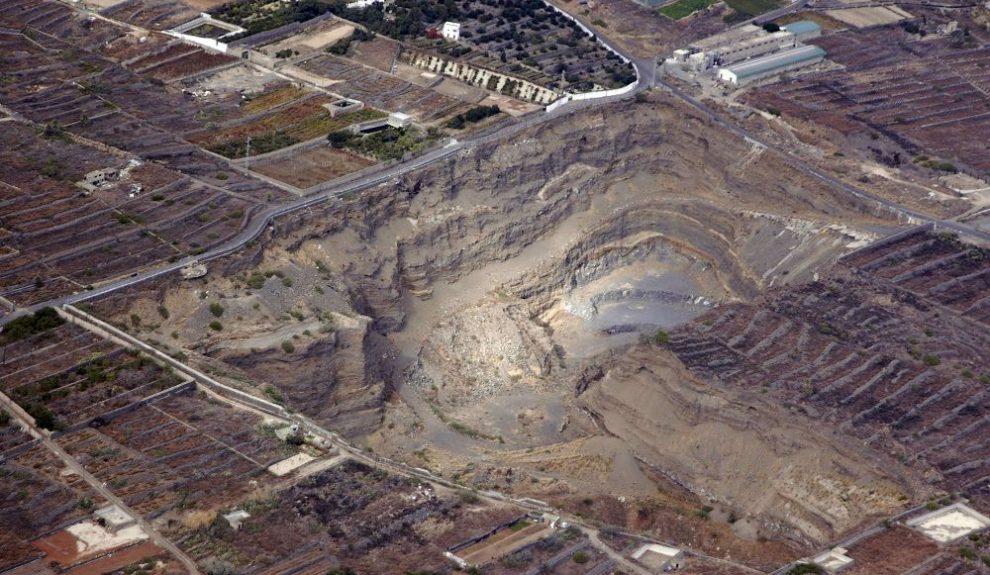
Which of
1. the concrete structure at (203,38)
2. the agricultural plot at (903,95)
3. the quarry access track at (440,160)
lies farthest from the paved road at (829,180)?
the concrete structure at (203,38)

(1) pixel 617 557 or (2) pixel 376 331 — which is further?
(2) pixel 376 331

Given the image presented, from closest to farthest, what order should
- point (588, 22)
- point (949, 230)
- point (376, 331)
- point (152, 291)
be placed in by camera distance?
point (152, 291) → point (376, 331) → point (949, 230) → point (588, 22)

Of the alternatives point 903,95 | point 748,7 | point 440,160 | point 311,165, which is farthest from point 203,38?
point 903,95

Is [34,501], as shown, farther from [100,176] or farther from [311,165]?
[311,165]

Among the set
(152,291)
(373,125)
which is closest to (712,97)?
(373,125)

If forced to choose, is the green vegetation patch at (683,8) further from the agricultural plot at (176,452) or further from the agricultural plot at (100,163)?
the agricultural plot at (176,452)

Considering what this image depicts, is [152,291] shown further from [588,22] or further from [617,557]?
[588,22]

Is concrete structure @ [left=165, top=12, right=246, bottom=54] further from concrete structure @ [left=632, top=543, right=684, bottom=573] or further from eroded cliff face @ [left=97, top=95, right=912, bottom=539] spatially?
concrete structure @ [left=632, top=543, right=684, bottom=573]
